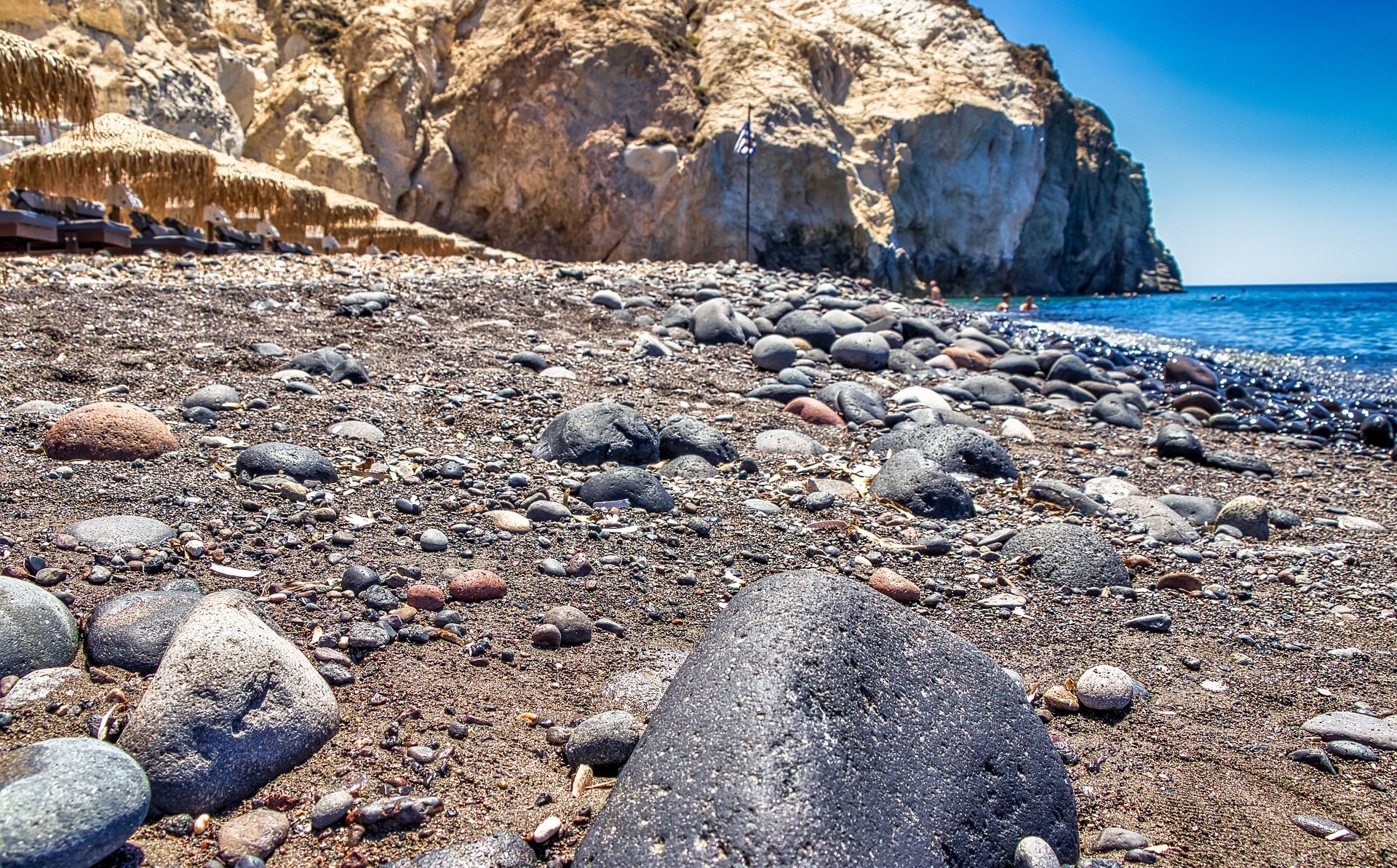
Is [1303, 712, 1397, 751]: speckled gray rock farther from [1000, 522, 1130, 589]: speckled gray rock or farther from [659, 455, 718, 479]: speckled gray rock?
[659, 455, 718, 479]: speckled gray rock

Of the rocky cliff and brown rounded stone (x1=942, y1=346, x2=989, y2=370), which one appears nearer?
brown rounded stone (x1=942, y1=346, x2=989, y2=370)

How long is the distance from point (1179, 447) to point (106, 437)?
5667mm

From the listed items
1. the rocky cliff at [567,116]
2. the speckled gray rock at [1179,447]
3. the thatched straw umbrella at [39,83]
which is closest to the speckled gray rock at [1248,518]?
the speckled gray rock at [1179,447]

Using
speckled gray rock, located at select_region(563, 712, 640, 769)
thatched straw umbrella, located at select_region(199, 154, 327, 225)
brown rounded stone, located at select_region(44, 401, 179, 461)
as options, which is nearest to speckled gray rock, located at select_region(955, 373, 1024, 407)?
speckled gray rock, located at select_region(563, 712, 640, 769)

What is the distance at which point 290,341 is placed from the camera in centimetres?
521

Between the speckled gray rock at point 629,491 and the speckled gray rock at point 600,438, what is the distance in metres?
0.35

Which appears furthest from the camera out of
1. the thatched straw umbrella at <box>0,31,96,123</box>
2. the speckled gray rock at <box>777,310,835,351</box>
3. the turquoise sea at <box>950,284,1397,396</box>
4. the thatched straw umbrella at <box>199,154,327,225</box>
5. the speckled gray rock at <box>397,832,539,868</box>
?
the thatched straw umbrella at <box>199,154,327,225</box>

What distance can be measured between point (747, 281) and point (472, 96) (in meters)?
19.0

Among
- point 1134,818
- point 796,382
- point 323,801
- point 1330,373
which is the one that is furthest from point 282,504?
point 1330,373

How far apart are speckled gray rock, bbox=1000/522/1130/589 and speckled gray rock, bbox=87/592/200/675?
2.58 m

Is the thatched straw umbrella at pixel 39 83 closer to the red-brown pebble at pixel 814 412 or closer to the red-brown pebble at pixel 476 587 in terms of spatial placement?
the red-brown pebble at pixel 814 412

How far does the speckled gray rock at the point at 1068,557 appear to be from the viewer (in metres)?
2.87

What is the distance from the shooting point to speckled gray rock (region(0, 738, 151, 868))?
121cm

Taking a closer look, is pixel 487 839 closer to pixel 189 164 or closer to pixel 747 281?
pixel 747 281
